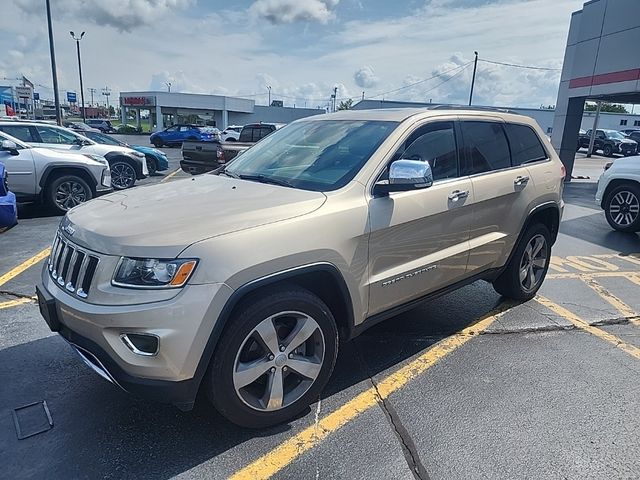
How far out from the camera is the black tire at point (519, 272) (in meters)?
4.55

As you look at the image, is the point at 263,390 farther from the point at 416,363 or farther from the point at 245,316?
the point at 416,363

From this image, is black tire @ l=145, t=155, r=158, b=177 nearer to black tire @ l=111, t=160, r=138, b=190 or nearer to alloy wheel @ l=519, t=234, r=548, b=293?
black tire @ l=111, t=160, r=138, b=190

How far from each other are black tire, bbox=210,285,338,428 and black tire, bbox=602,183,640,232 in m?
7.66

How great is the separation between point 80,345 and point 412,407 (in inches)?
78.5

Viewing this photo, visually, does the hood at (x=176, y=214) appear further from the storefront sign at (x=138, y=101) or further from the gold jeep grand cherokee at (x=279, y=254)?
the storefront sign at (x=138, y=101)

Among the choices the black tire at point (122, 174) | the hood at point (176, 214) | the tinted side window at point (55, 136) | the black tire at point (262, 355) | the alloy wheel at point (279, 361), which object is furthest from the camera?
the black tire at point (122, 174)

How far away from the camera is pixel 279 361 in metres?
2.69

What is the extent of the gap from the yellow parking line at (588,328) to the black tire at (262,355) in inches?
105

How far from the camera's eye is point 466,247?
3789 mm

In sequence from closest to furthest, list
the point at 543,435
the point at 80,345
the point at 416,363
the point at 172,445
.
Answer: the point at 80,345
the point at 172,445
the point at 543,435
the point at 416,363

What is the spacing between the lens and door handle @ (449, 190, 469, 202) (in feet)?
11.7

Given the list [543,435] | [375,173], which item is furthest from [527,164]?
[543,435]

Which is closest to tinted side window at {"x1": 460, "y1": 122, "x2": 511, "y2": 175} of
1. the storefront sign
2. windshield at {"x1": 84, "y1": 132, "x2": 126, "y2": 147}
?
windshield at {"x1": 84, "y1": 132, "x2": 126, "y2": 147}

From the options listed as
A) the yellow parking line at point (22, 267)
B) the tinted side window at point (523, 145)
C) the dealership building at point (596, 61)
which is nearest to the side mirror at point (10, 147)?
the yellow parking line at point (22, 267)
